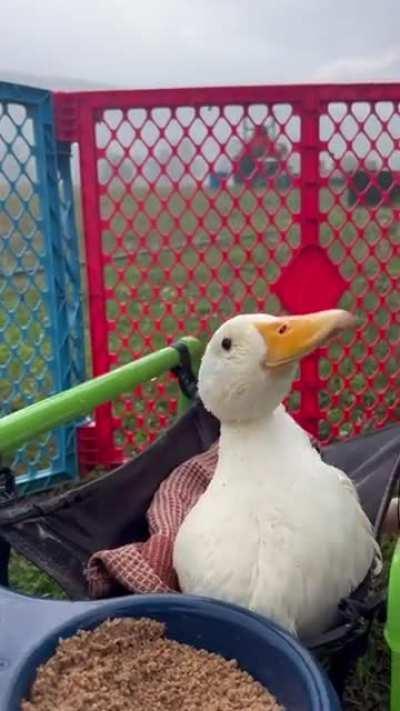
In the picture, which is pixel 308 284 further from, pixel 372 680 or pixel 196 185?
pixel 372 680

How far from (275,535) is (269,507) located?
0.04 metres

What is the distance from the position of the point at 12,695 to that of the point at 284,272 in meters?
1.24

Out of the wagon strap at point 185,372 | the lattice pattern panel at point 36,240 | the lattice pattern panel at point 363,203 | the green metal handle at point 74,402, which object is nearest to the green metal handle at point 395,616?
the green metal handle at point 74,402

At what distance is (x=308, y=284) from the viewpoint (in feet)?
6.59

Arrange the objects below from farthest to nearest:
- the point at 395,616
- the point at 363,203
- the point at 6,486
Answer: the point at 363,203 → the point at 6,486 → the point at 395,616

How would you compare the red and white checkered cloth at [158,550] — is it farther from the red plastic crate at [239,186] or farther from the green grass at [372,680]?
the red plastic crate at [239,186]

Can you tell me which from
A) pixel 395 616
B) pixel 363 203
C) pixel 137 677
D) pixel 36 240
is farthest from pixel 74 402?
pixel 363 203

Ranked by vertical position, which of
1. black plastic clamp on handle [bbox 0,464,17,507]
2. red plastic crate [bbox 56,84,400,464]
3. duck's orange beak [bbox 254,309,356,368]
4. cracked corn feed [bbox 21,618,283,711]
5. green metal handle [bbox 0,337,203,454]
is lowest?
cracked corn feed [bbox 21,618,283,711]

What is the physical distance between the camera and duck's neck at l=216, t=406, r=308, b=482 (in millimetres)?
1238

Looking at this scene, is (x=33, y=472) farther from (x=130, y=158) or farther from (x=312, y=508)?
(x=312, y=508)

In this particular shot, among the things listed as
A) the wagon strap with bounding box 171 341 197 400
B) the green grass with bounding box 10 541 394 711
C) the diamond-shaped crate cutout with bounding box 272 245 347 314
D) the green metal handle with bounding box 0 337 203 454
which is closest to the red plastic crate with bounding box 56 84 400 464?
the diamond-shaped crate cutout with bounding box 272 245 347 314

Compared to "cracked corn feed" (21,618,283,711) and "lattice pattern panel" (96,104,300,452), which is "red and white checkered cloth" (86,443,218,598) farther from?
"lattice pattern panel" (96,104,300,452)

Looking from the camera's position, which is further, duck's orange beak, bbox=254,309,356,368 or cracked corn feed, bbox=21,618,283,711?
duck's orange beak, bbox=254,309,356,368

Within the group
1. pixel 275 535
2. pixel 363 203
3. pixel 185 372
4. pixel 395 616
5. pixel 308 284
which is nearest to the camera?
pixel 395 616
